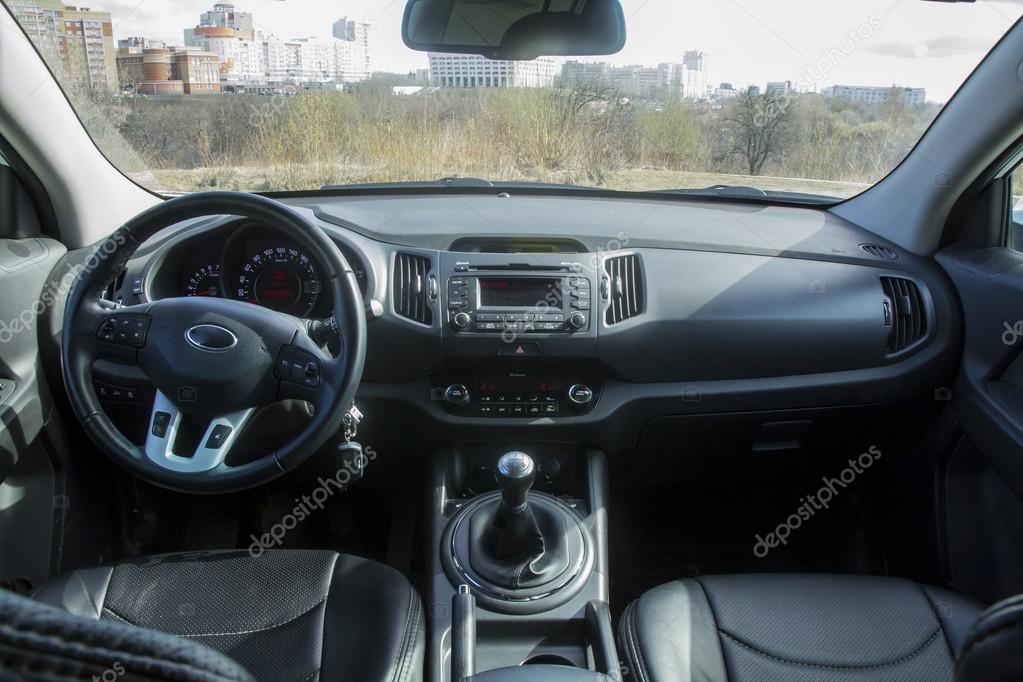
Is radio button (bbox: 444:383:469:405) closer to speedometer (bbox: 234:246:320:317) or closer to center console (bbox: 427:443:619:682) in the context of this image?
center console (bbox: 427:443:619:682)

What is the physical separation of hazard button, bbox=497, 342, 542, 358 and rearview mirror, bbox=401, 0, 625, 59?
2.80ft

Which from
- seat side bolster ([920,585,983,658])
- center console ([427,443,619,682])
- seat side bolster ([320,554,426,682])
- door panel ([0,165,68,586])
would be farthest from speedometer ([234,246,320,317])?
seat side bolster ([920,585,983,658])

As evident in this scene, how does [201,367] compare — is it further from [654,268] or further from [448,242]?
[654,268]

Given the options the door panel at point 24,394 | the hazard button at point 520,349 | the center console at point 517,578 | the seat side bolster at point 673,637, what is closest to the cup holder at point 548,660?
the center console at point 517,578

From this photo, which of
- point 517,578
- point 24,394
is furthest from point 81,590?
point 517,578

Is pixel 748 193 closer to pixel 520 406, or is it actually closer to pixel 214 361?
pixel 520 406

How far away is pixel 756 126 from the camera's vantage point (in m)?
2.79

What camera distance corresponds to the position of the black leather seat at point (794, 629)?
2002mm

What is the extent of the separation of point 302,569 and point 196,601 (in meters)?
0.26

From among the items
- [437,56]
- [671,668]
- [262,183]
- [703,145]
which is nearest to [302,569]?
[671,668]

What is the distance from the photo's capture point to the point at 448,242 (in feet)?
8.61

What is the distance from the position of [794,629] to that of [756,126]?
1.58 m

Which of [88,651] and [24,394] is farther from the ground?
[88,651]

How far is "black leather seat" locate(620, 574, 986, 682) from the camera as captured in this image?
2.00 metres
